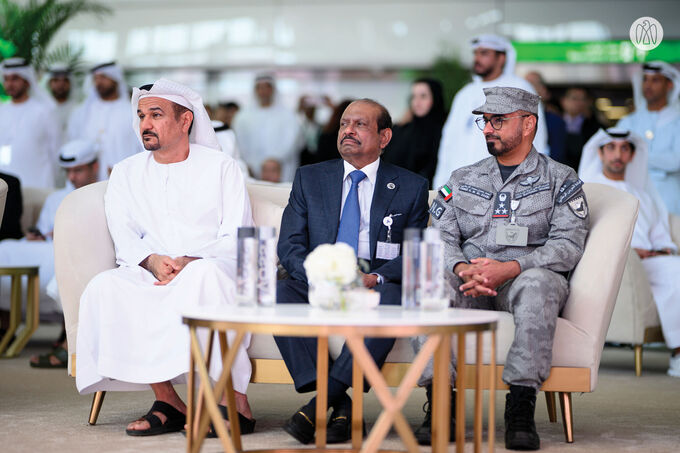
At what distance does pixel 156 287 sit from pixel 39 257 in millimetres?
2900

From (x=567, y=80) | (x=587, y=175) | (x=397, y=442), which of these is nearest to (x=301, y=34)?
(x=567, y=80)

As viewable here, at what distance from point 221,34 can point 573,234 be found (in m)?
9.63

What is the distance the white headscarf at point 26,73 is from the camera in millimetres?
8391

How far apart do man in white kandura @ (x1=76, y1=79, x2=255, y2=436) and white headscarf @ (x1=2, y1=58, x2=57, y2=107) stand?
14.6ft

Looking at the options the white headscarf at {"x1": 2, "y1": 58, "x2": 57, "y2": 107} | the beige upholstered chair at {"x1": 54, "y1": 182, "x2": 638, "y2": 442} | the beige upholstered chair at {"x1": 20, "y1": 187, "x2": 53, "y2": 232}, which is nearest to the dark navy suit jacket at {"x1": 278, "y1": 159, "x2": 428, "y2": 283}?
the beige upholstered chair at {"x1": 54, "y1": 182, "x2": 638, "y2": 442}

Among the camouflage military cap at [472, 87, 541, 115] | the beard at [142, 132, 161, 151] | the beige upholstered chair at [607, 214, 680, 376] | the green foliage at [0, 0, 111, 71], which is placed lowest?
the beige upholstered chair at [607, 214, 680, 376]

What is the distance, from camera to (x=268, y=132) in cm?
1044

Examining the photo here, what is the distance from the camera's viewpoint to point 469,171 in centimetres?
406

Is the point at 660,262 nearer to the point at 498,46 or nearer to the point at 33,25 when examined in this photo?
the point at 498,46

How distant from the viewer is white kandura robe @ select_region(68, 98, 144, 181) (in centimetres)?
833

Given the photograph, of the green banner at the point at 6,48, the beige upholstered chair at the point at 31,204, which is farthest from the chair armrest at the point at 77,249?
the green banner at the point at 6,48

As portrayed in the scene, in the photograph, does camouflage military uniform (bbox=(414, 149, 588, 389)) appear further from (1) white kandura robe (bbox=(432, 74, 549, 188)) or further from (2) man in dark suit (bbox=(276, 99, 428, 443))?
(1) white kandura robe (bbox=(432, 74, 549, 188))

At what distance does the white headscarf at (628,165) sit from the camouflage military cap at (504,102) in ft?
7.15

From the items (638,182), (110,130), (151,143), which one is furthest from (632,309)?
(110,130)
